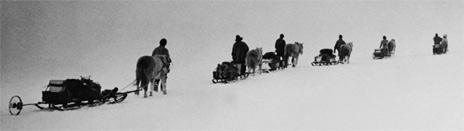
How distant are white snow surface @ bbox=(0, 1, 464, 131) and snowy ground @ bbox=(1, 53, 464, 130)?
0.07 ft

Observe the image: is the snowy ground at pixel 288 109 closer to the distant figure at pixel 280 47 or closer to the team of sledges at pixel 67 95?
the team of sledges at pixel 67 95

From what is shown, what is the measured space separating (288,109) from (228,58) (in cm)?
2735

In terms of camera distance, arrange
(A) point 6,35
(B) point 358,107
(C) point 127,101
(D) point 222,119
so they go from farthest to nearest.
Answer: (A) point 6,35 < (C) point 127,101 < (B) point 358,107 < (D) point 222,119

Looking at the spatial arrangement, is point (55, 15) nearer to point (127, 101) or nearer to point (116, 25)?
point (116, 25)

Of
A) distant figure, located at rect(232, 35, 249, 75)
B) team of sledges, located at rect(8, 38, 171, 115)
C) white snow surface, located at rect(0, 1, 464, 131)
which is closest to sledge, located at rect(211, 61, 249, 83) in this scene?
white snow surface, located at rect(0, 1, 464, 131)

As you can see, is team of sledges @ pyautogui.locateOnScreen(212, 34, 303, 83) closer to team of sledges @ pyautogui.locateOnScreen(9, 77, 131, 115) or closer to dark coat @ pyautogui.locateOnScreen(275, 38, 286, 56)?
dark coat @ pyautogui.locateOnScreen(275, 38, 286, 56)

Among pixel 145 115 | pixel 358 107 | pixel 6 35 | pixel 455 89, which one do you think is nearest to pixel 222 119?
pixel 145 115

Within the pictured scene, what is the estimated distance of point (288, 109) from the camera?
8586 mm

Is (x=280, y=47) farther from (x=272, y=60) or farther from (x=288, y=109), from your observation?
(x=288, y=109)

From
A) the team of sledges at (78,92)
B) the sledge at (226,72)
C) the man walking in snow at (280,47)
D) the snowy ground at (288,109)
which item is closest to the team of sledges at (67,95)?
the team of sledges at (78,92)

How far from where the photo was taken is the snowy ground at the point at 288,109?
7.54 m

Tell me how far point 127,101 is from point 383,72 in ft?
24.9

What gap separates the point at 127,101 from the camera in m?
10.4

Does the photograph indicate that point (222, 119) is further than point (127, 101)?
No
